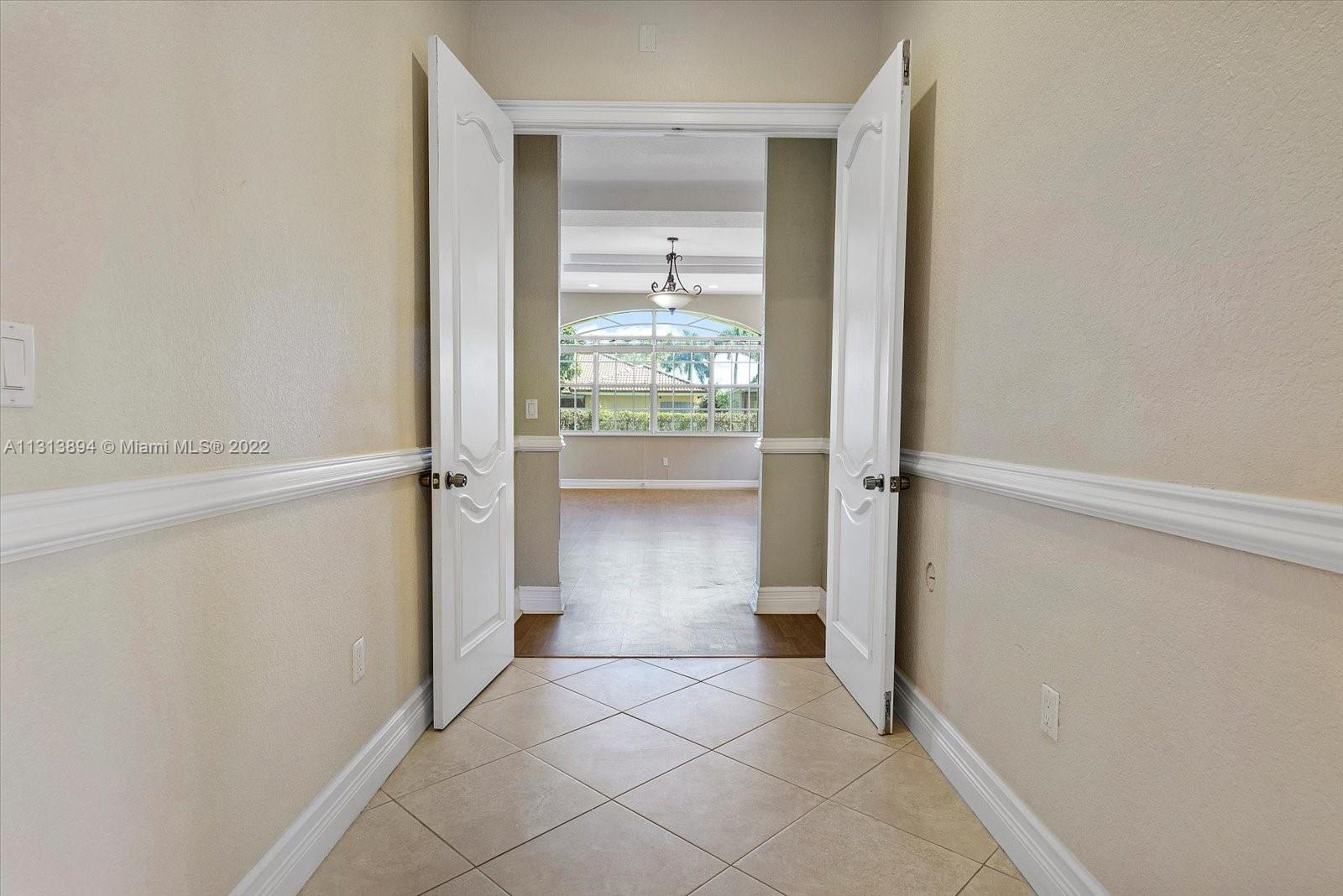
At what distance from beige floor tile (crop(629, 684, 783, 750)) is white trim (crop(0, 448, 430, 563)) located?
4.54 feet

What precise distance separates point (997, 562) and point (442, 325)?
1783mm

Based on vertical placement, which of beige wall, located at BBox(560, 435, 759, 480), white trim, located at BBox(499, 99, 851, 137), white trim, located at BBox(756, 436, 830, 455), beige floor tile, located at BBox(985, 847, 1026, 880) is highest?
white trim, located at BBox(499, 99, 851, 137)

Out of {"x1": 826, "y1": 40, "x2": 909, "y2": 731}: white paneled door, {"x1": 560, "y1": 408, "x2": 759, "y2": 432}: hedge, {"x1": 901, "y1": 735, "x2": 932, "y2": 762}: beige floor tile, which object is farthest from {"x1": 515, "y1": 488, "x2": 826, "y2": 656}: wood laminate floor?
{"x1": 560, "y1": 408, "x2": 759, "y2": 432}: hedge

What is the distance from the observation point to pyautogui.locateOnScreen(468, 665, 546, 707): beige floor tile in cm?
263

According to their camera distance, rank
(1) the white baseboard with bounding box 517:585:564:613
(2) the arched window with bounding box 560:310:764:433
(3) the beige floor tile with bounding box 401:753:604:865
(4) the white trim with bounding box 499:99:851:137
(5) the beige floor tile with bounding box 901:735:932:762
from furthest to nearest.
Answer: (2) the arched window with bounding box 560:310:764:433, (1) the white baseboard with bounding box 517:585:564:613, (4) the white trim with bounding box 499:99:851:137, (5) the beige floor tile with bounding box 901:735:932:762, (3) the beige floor tile with bounding box 401:753:604:865

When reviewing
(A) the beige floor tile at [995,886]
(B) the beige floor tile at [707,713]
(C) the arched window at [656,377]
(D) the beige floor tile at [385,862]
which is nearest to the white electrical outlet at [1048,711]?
(A) the beige floor tile at [995,886]

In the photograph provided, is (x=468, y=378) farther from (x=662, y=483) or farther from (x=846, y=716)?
(x=662, y=483)

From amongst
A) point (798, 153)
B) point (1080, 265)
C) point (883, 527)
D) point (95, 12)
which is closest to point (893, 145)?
point (1080, 265)

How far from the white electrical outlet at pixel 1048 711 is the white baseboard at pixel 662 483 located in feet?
27.3

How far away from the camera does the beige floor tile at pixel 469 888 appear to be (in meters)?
1.56

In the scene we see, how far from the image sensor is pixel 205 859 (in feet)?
4.18

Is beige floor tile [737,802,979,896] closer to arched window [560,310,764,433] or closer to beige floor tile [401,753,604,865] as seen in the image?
beige floor tile [401,753,604,865]

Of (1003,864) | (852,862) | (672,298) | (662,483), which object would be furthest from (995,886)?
(662,483)

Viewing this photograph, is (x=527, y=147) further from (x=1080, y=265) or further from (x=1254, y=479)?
(x=1254, y=479)
